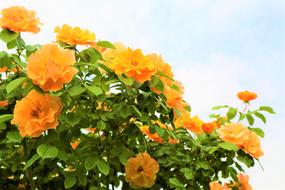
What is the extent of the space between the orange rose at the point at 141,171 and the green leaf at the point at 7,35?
75 centimetres

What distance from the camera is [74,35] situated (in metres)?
2.40

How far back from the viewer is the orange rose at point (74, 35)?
240cm

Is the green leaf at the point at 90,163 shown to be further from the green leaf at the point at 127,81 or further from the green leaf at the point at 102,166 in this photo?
the green leaf at the point at 127,81

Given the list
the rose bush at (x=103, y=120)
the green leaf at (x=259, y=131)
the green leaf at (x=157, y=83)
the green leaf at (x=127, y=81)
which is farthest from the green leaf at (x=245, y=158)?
the green leaf at (x=127, y=81)

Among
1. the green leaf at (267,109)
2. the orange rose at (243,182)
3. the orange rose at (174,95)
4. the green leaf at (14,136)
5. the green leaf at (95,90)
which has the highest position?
the green leaf at (95,90)

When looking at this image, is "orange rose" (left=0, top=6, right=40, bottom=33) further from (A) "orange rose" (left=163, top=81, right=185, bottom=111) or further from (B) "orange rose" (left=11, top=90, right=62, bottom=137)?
(A) "orange rose" (left=163, top=81, right=185, bottom=111)

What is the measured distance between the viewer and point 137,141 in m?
2.88

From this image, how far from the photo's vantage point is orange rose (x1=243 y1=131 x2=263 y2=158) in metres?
2.63

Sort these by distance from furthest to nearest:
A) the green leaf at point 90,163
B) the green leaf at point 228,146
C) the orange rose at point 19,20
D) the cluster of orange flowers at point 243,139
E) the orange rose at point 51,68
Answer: the cluster of orange flowers at point 243,139 → the green leaf at point 228,146 → the orange rose at point 19,20 → the green leaf at point 90,163 → the orange rose at point 51,68

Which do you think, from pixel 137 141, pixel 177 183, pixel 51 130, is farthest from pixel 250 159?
pixel 51 130

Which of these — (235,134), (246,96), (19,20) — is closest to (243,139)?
(235,134)

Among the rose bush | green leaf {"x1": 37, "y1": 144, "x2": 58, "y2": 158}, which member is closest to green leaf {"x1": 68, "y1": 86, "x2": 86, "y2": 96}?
the rose bush

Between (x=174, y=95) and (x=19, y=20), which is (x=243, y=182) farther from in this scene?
(x=19, y=20)


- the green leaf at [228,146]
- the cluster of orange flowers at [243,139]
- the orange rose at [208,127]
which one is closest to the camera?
the green leaf at [228,146]
